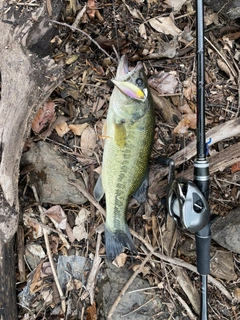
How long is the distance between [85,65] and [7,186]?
1260 mm

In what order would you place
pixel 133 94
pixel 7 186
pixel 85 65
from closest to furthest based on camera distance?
pixel 133 94 < pixel 7 186 < pixel 85 65

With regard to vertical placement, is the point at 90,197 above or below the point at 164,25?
below

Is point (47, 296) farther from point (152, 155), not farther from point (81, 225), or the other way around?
point (152, 155)

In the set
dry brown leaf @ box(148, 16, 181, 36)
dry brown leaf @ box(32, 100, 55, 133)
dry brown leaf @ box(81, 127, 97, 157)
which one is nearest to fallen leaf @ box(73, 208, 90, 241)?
dry brown leaf @ box(81, 127, 97, 157)

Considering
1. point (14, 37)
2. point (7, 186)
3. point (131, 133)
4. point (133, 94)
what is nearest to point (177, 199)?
point (131, 133)

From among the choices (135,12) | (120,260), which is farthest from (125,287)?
(135,12)

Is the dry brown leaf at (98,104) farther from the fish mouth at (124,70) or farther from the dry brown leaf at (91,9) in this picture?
the dry brown leaf at (91,9)

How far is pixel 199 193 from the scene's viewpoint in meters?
2.55

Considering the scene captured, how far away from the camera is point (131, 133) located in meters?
2.72

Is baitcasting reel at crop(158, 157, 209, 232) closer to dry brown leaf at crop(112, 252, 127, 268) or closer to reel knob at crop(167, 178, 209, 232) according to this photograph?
reel knob at crop(167, 178, 209, 232)

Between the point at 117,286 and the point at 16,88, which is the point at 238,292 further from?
the point at 16,88

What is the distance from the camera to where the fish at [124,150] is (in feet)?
8.66

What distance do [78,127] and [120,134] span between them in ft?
2.11

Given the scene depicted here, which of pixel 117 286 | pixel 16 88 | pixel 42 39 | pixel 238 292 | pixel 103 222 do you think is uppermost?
pixel 42 39
